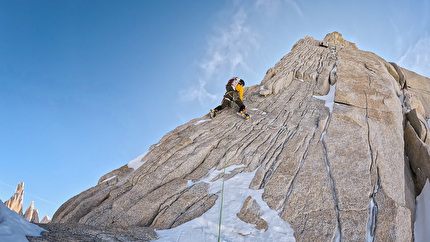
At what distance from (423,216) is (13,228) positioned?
15.6m

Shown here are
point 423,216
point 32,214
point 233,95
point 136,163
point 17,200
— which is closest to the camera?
point 423,216

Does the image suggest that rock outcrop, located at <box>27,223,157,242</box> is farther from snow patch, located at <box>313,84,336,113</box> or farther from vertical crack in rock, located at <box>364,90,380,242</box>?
snow patch, located at <box>313,84,336,113</box>

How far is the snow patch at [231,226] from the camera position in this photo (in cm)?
962

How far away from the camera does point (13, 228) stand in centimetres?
617

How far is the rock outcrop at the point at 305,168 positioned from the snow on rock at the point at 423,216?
0.32 m

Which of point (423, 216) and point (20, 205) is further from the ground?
point (423, 216)

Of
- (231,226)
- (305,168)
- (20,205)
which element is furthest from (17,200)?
(305,168)

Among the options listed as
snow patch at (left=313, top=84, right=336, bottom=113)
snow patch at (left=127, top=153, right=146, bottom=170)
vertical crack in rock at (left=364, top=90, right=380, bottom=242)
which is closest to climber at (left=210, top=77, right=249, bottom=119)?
snow patch at (left=127, top=153, right=146, bottom=170)

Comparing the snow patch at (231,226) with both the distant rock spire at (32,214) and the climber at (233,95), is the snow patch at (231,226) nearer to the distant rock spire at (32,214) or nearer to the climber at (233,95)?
the climber at (233,95)

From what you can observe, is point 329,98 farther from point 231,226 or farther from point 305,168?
point 231,226

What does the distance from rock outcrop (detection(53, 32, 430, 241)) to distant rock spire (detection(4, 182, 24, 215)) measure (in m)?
79.2

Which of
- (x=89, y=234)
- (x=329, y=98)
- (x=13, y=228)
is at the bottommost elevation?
(x=13, y=228)

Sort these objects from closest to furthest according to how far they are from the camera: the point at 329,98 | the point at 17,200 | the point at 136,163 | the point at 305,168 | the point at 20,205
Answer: the point at 305,168 → the point at 136,163 → the point at 329,98 → the point at 17,200 → the point at 20,205

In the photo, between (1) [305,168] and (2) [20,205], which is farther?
(2) [20,205]
